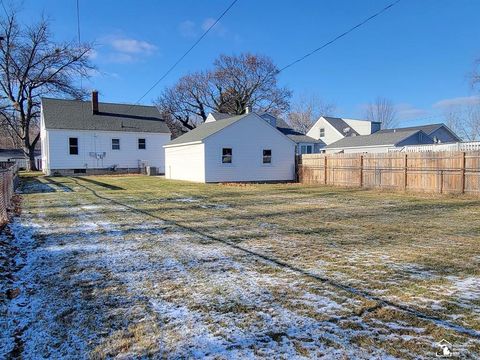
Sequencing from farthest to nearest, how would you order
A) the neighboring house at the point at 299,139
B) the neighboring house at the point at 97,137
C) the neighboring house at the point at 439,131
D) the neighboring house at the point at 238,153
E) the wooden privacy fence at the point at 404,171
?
the neighboring house at the point at 439,131 < the neighboring house at the point at 299,139 < the neighboring house at the point at 97,137 < the neighboring house at the point at 238,153 < the wooden privacy fence at the point at 404,171

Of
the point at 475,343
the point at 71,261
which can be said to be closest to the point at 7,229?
the point at 71,261

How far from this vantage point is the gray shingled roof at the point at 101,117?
29.1 m

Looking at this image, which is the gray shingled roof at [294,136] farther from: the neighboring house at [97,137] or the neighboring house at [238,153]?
the neighboring house at [238,153]

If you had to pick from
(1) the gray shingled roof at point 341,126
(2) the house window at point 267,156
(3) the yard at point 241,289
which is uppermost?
(1) the gray shingled roof at point 341,126

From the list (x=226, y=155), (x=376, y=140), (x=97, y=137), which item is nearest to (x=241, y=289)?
(x=226, y=155)

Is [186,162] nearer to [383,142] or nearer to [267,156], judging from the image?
[267,156]

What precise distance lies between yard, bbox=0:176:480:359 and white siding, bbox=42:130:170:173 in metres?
22.4

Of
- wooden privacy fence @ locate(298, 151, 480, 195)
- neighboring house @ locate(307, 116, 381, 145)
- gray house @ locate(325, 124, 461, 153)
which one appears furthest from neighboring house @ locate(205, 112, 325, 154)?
wooden privacy fence @ locate(298, 151, 480, 195)

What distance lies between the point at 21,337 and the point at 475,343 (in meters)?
3.77

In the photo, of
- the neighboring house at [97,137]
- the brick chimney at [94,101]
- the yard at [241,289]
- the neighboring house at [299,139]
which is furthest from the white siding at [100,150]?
the yard at [241,289]

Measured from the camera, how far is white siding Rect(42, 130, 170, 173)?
28.3 metres

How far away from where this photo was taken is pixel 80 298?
3889mm

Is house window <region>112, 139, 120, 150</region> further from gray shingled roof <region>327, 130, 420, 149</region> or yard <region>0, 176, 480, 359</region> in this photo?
yard <region>0, 176, 480, 359</region>

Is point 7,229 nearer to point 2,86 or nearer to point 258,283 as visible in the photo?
point 258,283
